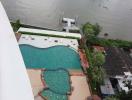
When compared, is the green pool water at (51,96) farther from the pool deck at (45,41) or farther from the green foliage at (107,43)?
the green foliage at (107,43)

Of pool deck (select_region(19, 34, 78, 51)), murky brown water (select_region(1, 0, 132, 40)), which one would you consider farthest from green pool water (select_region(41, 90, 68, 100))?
murky brown water (select_region(1, 0, 132, 40))

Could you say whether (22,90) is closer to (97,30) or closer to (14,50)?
(14,50)

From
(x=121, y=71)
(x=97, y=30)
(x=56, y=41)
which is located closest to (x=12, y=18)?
(x=56, y=41)

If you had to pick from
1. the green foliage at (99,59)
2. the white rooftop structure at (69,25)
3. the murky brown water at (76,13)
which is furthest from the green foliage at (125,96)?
the murky brown water at (76,13)

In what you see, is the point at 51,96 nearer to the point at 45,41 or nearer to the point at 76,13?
the point at 45,41

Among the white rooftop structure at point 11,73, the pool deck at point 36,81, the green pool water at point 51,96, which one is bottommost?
the green pool water at point 51,96

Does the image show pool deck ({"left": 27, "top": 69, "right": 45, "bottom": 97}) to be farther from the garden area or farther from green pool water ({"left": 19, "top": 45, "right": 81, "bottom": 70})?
the garden area

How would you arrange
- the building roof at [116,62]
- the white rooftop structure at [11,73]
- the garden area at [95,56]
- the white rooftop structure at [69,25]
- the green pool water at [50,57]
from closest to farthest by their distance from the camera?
the white rooftop structure at [11,73], the garden area at [95,56], the building roof at [116,62], the green pool water at [50,57], the white rooftop structure at [69,25]
